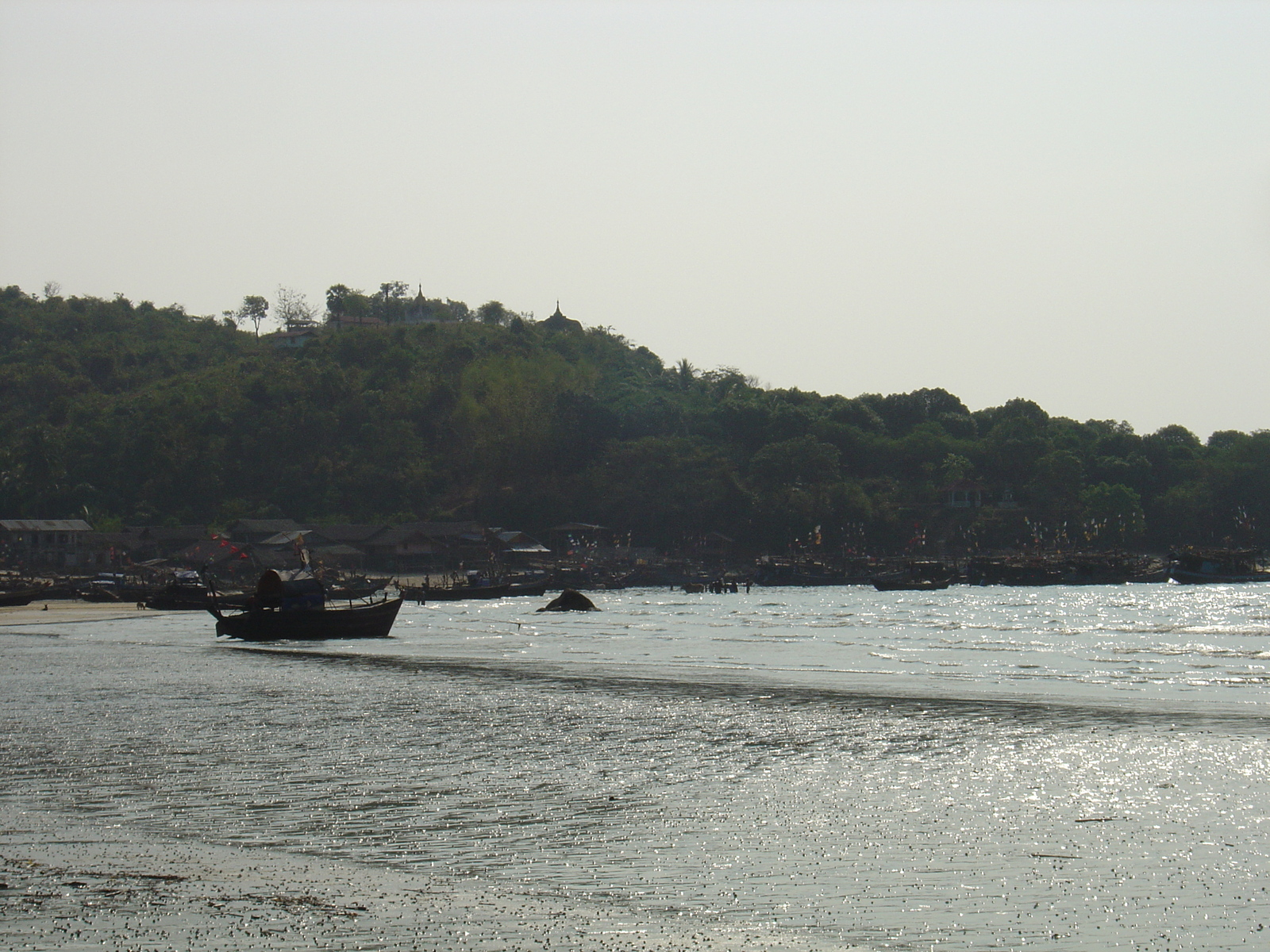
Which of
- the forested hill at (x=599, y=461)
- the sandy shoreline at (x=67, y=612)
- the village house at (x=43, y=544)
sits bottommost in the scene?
the sandy shoreline at (x=67, y=612)

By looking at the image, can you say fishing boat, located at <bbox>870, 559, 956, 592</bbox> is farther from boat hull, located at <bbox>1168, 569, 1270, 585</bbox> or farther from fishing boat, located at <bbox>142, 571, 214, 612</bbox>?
fishing boat, located at <bbox>142, 571, 214, 612</bbox>

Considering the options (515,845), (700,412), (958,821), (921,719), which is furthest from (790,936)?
(700,412)

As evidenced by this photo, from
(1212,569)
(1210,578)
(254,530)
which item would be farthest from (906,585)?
(254,530)

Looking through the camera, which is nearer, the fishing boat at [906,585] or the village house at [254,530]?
the fishing boat at [906,585]

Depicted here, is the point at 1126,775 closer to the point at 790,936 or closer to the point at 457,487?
the point at 790,936

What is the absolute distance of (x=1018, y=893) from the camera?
504 inches

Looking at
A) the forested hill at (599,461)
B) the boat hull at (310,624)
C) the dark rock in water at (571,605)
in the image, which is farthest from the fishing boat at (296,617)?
the forested hill at (599,461)

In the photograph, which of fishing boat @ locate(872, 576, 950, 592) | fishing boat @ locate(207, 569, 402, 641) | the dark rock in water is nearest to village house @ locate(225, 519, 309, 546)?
the dark rock in water

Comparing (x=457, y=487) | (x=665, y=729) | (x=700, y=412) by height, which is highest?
(x=700, y=412)

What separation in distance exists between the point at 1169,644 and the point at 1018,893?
41.5 metres

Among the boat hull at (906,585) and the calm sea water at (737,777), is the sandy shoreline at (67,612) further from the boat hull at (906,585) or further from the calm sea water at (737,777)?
the boat hull at (906,585)

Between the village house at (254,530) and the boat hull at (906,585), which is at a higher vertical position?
the village house at (254,530)

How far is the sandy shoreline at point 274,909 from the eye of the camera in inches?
430

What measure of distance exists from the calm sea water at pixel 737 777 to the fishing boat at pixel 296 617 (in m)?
5.83
